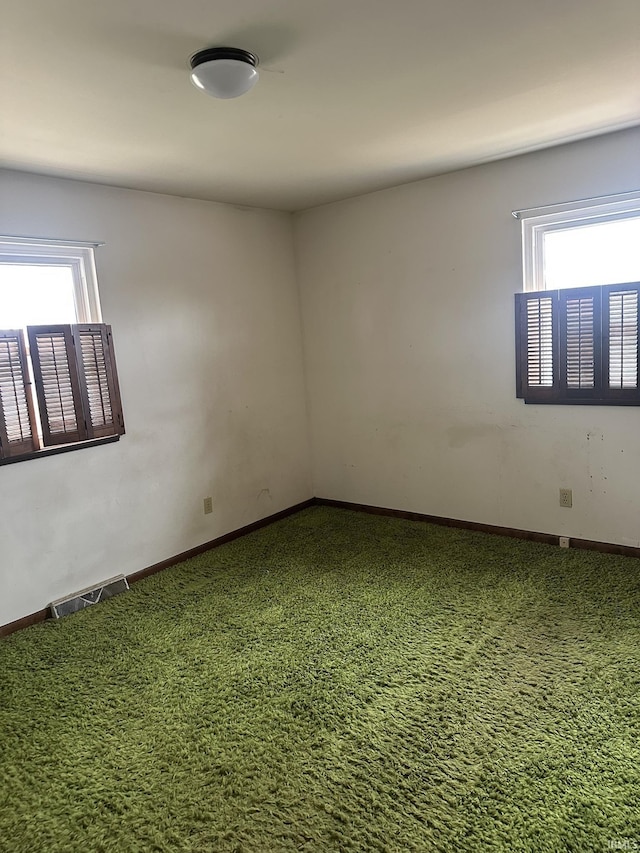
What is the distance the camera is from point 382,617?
2953 mm

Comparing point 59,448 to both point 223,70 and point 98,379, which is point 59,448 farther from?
point 223,70

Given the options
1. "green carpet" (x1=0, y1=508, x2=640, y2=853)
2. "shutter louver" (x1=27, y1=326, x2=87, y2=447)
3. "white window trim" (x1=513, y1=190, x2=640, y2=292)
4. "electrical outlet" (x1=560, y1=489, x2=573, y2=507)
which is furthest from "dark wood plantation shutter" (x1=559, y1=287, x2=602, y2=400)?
"shutter louver" (x1=27, y1=326, x2=87, y2=447)

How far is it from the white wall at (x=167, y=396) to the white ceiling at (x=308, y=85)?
0.98 ft

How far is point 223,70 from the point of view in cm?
190

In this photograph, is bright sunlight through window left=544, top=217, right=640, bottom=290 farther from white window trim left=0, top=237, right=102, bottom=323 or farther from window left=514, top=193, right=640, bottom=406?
white window trim left=0, top=237, right=102, bottom=323

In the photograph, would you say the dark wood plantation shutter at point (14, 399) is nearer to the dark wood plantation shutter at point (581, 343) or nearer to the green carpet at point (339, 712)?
the green carpet at point (339, 712)

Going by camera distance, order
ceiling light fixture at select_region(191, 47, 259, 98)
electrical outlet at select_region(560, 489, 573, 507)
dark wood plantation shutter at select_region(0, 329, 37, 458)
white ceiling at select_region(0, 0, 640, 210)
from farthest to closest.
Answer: electrical outlet at select_region(560, 489, 573, 507) < dark wood plantation shutter at select_region(0, 329, 37, 458) < ceiling light fixture at select_region(191, 47, 259, 98) < white ceiling at select_region(0, 0, 640, 210)

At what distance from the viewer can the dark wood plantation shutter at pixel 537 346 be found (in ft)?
11.2

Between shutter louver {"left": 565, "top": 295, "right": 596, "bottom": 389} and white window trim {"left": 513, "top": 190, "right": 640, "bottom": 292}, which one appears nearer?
white window trim {"left": 513, "top": 190, "right": 640, "bottom": 292}

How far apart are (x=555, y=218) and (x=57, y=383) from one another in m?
3.00

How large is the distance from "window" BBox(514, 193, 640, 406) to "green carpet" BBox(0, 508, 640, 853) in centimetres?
104

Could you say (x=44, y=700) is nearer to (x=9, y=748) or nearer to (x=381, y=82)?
(x=9, y=748)

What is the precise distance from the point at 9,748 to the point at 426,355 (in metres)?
3.19

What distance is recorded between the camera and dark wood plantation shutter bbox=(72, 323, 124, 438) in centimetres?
326
